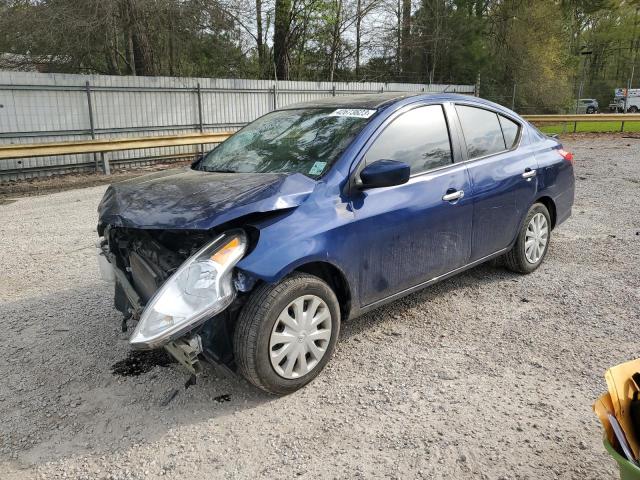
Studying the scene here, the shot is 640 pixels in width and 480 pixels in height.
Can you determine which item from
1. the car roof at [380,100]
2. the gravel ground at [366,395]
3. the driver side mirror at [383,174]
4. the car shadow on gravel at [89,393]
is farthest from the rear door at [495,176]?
the car shadow on gravel at [89,393]

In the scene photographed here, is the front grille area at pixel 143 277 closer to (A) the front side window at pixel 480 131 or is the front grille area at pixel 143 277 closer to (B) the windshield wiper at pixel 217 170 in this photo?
(B) the windshield wiper at pixel 217 170

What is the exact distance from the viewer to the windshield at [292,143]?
356cm

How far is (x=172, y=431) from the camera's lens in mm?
2803

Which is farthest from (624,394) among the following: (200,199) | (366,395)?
(200,199)

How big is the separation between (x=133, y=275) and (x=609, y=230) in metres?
5.91

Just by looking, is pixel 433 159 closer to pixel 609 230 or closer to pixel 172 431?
pixel 172 431

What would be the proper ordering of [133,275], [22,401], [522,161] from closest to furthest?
1. [22,401]
2. [133,275]
3. [522,161]

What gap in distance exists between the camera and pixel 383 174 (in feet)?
10.8

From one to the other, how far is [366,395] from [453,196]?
1.67 metres

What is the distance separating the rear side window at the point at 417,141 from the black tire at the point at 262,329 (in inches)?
43.2

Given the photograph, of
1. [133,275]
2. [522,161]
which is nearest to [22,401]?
[133,275]

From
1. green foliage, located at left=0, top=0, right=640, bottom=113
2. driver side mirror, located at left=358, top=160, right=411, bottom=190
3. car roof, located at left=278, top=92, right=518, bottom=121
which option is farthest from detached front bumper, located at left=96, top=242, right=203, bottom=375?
green foliage, located at left=0, top=0, right=640, bottom=113

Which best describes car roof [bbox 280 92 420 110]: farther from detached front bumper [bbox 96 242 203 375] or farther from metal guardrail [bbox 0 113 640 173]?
metal guardrail [bbox 0 113 640 173]

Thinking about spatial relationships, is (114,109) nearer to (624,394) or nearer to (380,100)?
(380,100)
